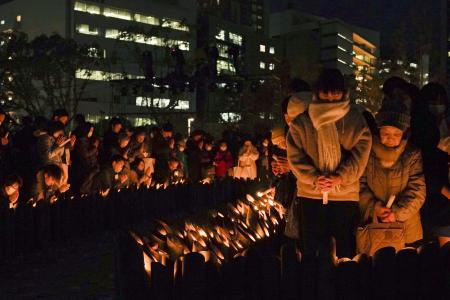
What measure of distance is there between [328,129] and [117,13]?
255ft

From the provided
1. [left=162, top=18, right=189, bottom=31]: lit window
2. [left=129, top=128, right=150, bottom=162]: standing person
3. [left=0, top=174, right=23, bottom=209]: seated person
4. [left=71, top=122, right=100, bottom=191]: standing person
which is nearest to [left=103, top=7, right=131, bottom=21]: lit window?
[left=162, top=18, right=189, bottom=31]: lit window

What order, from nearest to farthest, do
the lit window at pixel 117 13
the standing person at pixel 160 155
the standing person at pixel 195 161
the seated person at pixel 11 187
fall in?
the seated person at pixel 11 187, the standing person at pixel 160 155, the standing person at pixel 195 161, the lit window at pixel 117 13

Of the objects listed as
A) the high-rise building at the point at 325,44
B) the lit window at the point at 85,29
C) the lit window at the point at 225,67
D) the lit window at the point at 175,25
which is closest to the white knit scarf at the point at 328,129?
the lit window at the point at 175,25


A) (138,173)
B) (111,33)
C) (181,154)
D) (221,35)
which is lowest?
(138,173)

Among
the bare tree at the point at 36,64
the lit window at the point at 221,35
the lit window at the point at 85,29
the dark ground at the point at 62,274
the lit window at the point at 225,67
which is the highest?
the lit window at the point at 221,35

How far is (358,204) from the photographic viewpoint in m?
5.96

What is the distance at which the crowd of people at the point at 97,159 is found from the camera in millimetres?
10305

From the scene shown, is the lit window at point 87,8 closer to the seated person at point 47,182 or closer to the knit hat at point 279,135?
the seated person at point 47,182

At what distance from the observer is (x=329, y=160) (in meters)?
5.71

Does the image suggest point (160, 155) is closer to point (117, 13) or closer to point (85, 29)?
point (85, 29)

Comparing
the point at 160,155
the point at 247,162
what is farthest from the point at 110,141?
the point at 247,162

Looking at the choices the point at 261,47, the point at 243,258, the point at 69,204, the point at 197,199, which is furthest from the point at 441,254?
the point at 261,47

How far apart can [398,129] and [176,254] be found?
79.4 inches

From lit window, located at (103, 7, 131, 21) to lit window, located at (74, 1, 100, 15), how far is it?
146 centimetres
